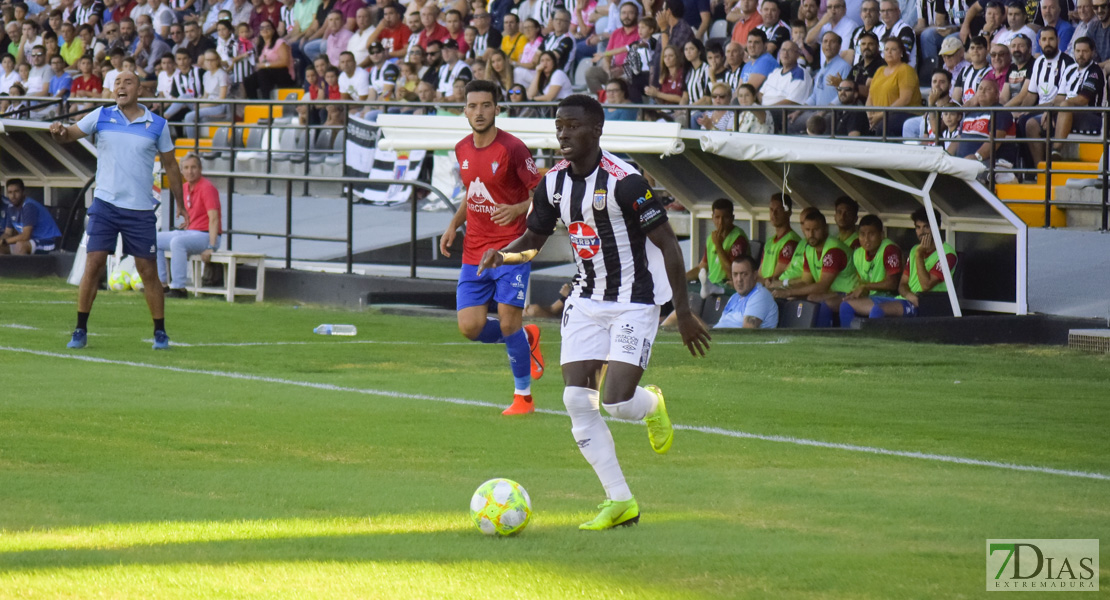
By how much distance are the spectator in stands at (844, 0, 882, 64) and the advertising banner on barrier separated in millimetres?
6535

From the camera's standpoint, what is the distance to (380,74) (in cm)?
2509

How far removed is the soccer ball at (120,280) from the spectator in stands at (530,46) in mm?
6711

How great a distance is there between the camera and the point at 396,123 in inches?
651

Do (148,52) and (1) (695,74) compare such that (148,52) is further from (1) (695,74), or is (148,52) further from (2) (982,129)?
(2) (982,129)

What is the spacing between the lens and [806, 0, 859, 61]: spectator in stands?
20.0m

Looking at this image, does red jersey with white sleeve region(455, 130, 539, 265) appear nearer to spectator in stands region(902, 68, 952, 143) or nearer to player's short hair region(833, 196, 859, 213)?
player's short hair region(833, 196, 859, 213)

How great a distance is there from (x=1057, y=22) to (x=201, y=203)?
1061 cm

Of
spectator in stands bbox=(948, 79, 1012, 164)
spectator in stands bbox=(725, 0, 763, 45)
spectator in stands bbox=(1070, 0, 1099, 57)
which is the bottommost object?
spectator in stands bbox=(948, 79, 1012, 164)

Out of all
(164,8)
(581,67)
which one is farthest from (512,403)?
(164,8)

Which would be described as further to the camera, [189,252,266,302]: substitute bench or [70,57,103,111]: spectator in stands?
[70,57,103,111]: spectator in stands

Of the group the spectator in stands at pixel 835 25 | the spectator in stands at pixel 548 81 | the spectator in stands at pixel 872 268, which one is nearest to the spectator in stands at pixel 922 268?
the spectator in stands at pixel 872 268

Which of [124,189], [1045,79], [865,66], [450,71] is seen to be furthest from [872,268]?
[450,71]

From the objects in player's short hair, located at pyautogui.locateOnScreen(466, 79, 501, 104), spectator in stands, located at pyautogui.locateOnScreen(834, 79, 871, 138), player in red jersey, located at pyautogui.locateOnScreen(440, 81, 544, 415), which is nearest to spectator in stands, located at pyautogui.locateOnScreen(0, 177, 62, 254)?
spectator in stands, located at pyautogui.locateOnScreen(834, 79, 871, 138)

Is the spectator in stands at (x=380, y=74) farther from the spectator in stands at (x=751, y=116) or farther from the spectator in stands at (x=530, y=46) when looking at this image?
the spectator in stands at (x=751, y=116)
